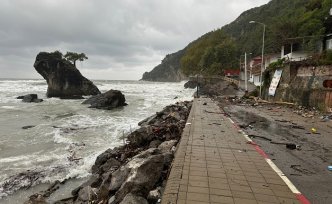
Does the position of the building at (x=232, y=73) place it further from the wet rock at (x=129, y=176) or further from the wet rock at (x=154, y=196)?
the wet rock at (x=154, y=196)

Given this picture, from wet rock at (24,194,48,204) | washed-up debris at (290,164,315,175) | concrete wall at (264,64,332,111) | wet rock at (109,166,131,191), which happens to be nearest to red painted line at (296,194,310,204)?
washed-up debris at (290,164,315,175)

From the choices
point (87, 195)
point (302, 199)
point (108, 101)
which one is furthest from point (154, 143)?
point (108, 101)

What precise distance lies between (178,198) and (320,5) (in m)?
56.5

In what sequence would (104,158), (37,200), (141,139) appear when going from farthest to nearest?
(141,139), (104,158), (37,200)

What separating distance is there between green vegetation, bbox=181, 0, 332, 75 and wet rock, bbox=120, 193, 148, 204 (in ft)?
70.5

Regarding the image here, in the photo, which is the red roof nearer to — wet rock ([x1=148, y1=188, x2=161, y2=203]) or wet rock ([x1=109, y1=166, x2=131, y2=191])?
wet rock ([x1=109, y1=166, x2=131, y2=191])

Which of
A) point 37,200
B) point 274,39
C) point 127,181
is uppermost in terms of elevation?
point 274,39

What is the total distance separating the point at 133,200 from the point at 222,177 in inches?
77.9

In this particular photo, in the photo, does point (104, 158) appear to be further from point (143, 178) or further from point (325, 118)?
point (325, 118)

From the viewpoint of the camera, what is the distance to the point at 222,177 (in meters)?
6.65

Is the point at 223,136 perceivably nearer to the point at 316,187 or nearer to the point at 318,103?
the point at 316,187

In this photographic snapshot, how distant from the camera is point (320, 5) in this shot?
52594 millimetres

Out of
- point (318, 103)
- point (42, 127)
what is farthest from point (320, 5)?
point (42, 127)

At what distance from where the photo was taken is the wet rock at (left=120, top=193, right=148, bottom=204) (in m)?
5.78
